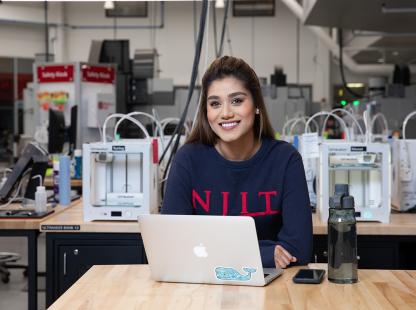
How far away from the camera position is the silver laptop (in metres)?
1.82

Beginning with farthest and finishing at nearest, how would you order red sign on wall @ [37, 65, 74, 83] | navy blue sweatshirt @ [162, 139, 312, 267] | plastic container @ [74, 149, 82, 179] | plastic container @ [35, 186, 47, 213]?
red sign on wall @ [37, 65, 74, 83] → plastic container @ [74, 149, 82, 179] → plastic container @ [35, 186, 47, 213] → navy blue sweatshirt @ [162, 139, 312, 267]

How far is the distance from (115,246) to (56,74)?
18.6ft

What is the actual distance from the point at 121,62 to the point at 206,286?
844cm

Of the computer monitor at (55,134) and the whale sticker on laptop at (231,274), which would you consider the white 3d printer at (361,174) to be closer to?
the whale sticker on laptop at (231,274)

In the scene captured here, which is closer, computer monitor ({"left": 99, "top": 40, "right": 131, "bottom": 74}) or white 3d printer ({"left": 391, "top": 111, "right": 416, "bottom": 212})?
white 3d printer ({"left": 391, "top": 111, "right": 416, "bottom": 212})

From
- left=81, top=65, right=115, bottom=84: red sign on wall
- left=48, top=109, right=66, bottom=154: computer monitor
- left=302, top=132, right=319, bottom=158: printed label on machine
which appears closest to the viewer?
left=302, top=132, right=319, bottom=158: printed label on machine

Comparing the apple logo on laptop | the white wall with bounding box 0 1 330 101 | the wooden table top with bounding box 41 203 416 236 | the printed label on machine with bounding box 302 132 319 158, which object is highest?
the white wall with bounding box 0 1 330 101

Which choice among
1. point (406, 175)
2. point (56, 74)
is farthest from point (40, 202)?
point (56, 74)

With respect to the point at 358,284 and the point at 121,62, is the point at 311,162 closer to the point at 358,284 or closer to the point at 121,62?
the point at 358,284

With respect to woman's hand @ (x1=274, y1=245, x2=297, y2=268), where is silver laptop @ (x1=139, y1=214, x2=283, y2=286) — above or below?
above

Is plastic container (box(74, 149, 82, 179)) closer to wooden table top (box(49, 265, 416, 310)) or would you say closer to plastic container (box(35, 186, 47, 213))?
plastic container (box(35, 186, 47, 213))

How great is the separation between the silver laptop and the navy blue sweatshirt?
0.51 metres

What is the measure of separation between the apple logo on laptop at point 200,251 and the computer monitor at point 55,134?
3766mm

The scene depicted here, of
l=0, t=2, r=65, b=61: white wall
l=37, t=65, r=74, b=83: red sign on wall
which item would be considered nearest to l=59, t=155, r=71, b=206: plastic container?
l=37, t=65, r=74, b=83: red sign on wall
